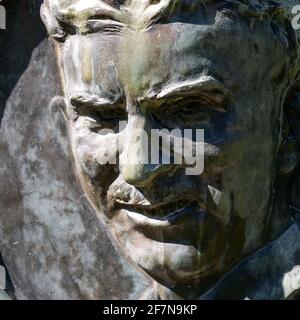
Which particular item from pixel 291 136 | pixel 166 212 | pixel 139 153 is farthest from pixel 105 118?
pixel 291 136

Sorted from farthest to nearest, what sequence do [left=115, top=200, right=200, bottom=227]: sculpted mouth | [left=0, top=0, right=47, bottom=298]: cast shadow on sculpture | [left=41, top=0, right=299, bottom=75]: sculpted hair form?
[left=0, top=0, right=47, bottom=298]: cast shadow on sculpture < [left=115, top=200, right=200, bottom=227]: sculpted mouth < [left=41, top=0, right=299, bottom=75]: sculpted hair

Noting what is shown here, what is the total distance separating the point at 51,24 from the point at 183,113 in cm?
33

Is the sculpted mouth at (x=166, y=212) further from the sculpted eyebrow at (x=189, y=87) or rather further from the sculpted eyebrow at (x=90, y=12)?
the sculpted eyebrow at (x=90, y=12)

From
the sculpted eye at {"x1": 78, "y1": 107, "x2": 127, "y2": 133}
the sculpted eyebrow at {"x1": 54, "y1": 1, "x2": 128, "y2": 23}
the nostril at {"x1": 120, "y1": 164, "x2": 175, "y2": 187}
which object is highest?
the sculpted eyebrow at {"x1": 54, "y1": 1, "x2": 128, "y2": 23}

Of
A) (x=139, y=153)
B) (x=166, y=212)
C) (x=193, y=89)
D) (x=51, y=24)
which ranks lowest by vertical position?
(x=166, y=212)

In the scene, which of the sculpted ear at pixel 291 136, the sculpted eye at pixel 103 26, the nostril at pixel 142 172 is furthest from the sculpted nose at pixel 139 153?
the sculpted ear at pixel 291 136

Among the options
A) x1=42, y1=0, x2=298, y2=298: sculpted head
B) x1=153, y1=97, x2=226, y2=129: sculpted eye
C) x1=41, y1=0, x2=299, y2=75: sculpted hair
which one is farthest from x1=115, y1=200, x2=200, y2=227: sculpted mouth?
x1=41, y1=0, x2=299, y2=75: sculpted hair

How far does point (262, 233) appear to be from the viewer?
2811mm

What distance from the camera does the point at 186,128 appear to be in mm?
2645

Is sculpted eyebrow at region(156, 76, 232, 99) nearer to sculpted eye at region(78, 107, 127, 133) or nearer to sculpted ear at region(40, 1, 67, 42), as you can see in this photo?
sculpted eye at region(78, 107, 127, 133)

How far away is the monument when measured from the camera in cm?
259

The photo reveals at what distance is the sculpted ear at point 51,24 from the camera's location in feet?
8.91

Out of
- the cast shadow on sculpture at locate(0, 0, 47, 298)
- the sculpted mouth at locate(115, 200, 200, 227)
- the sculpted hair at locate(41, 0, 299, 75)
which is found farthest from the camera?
the cast shadow on sculpture at locate(0, 0, 47, 298)

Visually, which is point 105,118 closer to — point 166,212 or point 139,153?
point 139,153
